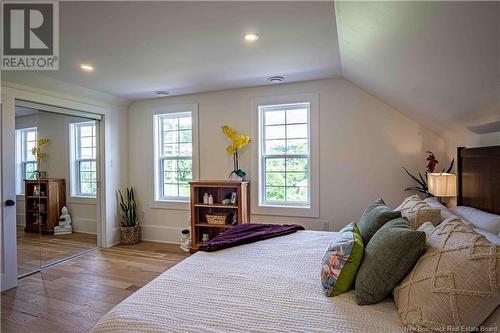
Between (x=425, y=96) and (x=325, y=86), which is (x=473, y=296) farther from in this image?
(x=325, y=86)

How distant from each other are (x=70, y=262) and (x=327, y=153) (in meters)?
3.84

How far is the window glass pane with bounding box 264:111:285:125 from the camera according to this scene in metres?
3.93

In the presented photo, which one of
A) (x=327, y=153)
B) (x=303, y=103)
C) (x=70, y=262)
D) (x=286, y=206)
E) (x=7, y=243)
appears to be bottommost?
(x=70, y=262)

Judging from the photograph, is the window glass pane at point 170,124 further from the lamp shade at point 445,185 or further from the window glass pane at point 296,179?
the lamp shade at point 445,185

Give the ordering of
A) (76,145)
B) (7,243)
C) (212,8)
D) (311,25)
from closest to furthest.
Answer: (212,8) → (311,25) → (7,243) → (76,145)

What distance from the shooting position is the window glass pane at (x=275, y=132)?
155 inches

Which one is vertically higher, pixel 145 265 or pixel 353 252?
pixel 353 252

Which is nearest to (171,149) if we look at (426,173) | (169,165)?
(169,165)

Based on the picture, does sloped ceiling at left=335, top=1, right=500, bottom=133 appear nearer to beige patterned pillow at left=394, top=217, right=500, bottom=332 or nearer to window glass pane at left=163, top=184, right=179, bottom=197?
beige patterned pillow at left=394, top=217, right=500, bottom=332

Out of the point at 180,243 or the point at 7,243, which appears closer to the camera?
the point at 7,243

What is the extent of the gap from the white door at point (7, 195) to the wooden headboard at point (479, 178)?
4.58 m

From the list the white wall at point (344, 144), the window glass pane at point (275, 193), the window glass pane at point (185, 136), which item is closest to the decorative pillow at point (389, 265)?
the white wall at point (344, 144)

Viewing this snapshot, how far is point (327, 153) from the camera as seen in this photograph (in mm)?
3643

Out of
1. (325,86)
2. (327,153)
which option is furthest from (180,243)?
(325,86)
